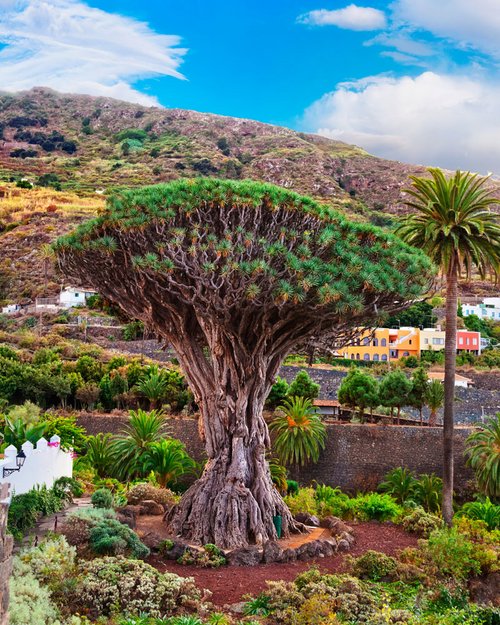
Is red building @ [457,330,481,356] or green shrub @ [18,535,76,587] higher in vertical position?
red building @ [457,330,481,356]

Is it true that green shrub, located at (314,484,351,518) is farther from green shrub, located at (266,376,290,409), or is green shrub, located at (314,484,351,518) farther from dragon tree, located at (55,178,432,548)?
green shrub, located at (266,376,290,409)

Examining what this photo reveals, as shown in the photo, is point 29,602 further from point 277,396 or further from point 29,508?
point 277,396

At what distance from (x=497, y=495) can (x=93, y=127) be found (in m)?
90.5

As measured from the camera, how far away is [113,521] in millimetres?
13273

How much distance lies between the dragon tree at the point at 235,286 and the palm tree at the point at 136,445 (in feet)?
19.0

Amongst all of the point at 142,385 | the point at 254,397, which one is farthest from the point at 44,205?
the point at 254,397

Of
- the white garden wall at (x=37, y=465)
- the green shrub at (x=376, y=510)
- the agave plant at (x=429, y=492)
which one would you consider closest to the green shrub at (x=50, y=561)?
the white garden wall at (x=37, y=465)

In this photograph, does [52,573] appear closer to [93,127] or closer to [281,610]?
[281,610]

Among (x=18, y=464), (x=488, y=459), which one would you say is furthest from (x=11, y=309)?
(x=18, y=464)

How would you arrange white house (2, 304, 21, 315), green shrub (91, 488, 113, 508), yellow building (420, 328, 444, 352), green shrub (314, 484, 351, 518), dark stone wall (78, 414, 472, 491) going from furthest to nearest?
yellow building (420, 328, 444, 352) < white house (2, 304, 21, 315) < dark stone wall (78, 414, 472, 491) < green shrub (314, 484, 351, 518) < green shrub (91, 488, 113, 508)

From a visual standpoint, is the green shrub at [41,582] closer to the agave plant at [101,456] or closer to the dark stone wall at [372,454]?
the agave plant at [101,456]

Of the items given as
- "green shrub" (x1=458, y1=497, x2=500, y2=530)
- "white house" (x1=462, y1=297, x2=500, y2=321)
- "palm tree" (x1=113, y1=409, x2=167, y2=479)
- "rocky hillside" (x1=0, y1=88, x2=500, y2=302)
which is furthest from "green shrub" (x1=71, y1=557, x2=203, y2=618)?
"white house" (x1=462, y1=297, x2=500, y2=321)

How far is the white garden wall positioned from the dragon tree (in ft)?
8.75

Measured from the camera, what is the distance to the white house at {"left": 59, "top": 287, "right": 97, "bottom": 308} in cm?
4922
